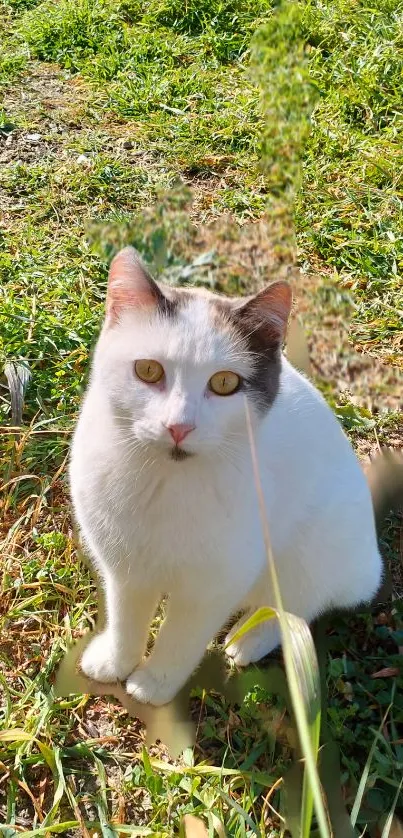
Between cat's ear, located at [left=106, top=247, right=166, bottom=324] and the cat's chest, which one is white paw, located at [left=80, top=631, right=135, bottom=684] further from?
cat's ear, located at [left=106, top=247, right=166, bottom=324]

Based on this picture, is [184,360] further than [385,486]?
No

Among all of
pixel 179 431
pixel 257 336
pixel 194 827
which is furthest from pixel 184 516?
pixel 194 827

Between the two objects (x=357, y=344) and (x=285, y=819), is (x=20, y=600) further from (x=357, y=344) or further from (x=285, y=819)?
(x=357, y=344)

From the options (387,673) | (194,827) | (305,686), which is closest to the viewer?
(305,686)

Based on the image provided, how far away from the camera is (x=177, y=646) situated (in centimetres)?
164

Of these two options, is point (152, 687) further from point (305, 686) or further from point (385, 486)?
point (305, 686)

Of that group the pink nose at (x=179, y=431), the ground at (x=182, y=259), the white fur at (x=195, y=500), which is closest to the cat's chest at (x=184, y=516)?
the white fur at (x=195, y=500)

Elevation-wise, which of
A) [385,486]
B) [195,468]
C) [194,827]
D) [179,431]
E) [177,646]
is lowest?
[194,827]

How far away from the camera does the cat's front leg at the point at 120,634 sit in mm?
1602

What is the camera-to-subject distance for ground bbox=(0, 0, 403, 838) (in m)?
1.66

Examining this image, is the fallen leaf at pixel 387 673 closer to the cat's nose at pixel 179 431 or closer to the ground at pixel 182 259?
the ground at pixel 182 259

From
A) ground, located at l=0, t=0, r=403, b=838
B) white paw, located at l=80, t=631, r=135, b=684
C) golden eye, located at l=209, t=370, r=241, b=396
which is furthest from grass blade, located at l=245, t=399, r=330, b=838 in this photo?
white paw, located at l=80, t=631, r=135, b=684

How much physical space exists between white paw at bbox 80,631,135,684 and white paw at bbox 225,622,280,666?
29cm

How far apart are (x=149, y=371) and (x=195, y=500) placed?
0.92 feet
